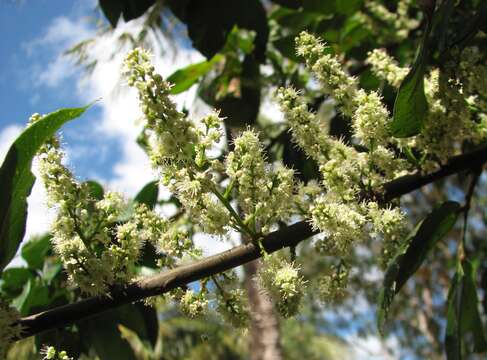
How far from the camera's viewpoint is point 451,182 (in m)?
10.4

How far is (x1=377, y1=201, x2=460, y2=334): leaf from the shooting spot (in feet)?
5.11

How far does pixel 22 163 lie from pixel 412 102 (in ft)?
2.80

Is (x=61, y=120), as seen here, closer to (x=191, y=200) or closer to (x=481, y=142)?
(x=191, y=200)

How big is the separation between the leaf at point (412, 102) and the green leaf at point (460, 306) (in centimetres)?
69

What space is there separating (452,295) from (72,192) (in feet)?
4.31

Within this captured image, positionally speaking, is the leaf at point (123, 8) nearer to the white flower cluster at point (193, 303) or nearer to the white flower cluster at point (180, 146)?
the white flower cluster at point (180, 146)

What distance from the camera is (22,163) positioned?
113 cm

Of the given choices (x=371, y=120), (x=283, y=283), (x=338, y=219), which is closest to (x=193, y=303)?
(x=283, y=283)

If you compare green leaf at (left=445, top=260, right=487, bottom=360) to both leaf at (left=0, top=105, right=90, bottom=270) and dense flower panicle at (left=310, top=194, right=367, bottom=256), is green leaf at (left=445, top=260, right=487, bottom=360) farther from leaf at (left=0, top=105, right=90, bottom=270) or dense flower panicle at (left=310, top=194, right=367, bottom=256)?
leaf at (left=0, top=105, right=90, bottom=270)

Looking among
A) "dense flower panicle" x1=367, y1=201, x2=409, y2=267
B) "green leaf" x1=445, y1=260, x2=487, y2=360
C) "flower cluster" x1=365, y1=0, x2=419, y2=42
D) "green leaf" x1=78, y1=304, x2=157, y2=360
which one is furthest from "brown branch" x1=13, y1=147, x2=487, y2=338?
"flower cluster" x1=365, y1=0, x2=419, y2=42

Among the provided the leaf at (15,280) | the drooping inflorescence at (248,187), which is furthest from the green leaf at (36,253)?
the drooping inflorescence at (248,187)

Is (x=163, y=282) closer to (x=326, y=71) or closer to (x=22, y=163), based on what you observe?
(x=22, y=163)

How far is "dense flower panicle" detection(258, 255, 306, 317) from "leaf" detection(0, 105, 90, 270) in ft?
1.65

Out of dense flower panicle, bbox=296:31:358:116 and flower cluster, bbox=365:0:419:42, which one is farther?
flower cluster, bbox=365:0:419:42
